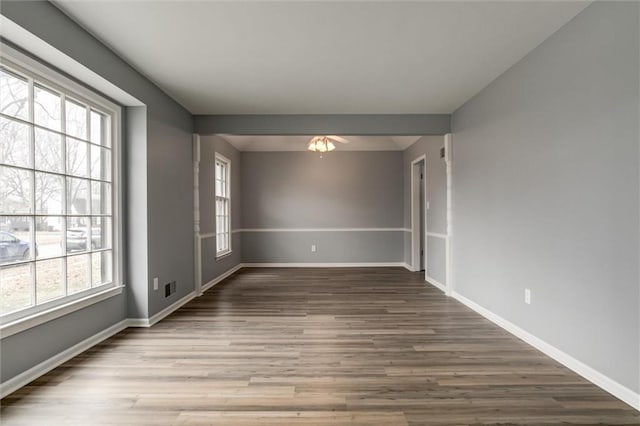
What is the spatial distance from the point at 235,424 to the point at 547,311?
241cm

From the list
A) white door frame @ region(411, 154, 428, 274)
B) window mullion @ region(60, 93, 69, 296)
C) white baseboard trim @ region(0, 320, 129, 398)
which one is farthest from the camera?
white door frame @ region(411, 154, 428, 274)

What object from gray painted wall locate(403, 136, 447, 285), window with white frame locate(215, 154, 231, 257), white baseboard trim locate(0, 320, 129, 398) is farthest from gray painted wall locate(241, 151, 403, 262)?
white baseboard trim locate(0, 320, 129, 398)

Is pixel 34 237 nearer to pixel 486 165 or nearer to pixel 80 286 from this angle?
pixel 80 286

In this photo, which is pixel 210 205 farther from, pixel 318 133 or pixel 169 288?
pixel 318 133

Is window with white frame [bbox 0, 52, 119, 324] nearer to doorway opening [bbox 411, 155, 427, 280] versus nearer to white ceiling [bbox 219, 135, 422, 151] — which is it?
white ceiling [bbox 219, 135, 422, 151]

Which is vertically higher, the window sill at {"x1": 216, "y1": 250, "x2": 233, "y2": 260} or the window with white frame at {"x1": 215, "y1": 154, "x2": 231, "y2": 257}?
the window with white frame at {"x1": 215, "y1": 154, "x2": 231, "y2": 257}

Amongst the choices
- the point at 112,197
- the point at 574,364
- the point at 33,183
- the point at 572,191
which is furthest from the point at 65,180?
the point at 574,364

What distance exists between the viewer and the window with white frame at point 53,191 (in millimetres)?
2105

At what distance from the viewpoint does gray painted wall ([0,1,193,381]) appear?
2.10 meters

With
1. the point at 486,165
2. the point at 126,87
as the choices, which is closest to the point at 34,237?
the point at 126,87

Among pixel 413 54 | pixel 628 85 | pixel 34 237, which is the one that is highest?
pixel 413 54

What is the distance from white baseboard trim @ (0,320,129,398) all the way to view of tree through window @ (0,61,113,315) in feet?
1.34

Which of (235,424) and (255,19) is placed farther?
(255,19)

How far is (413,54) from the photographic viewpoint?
9.09 ft
